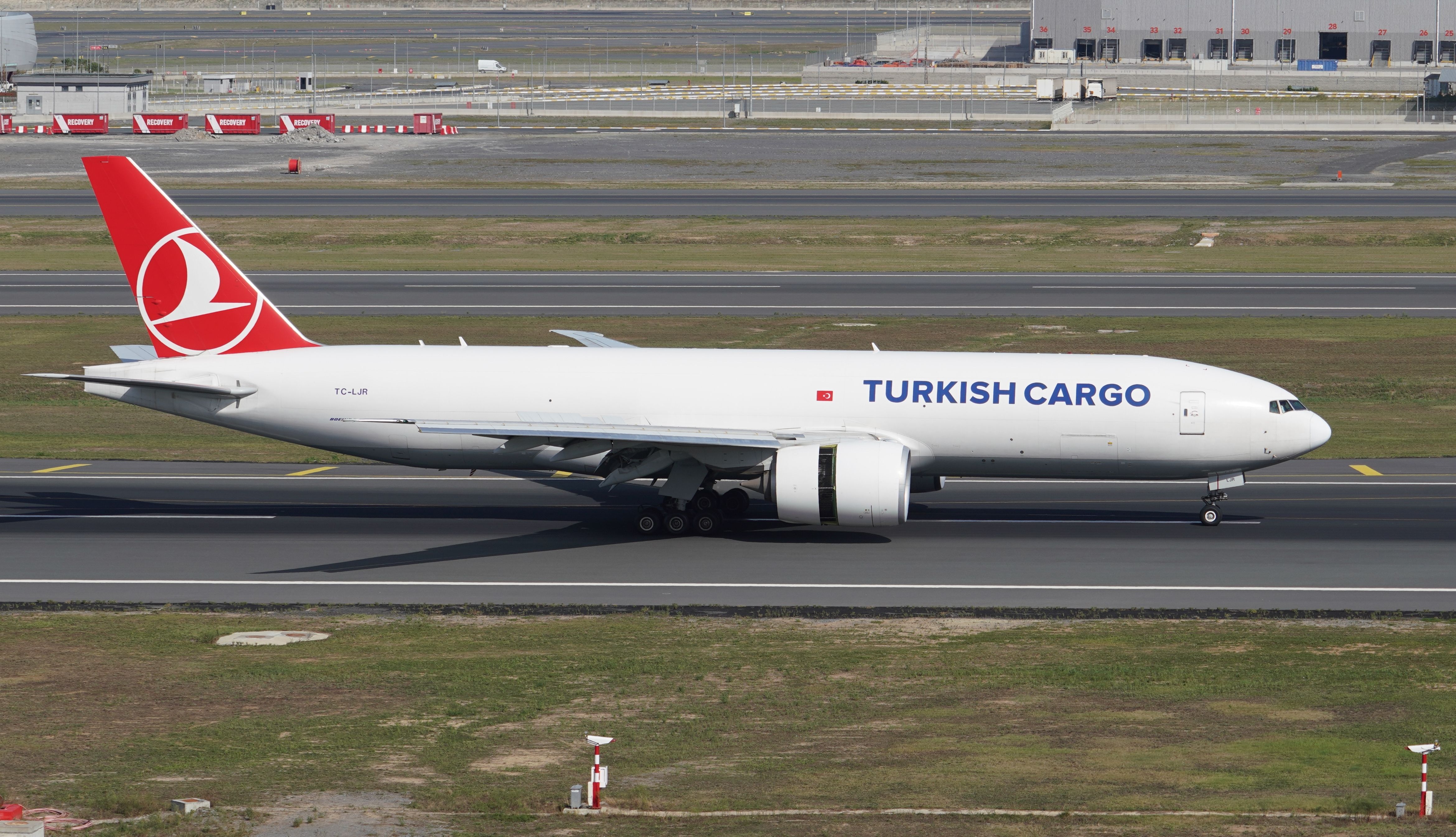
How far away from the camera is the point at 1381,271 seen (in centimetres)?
7569

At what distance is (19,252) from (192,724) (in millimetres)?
68073

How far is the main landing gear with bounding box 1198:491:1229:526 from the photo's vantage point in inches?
1416

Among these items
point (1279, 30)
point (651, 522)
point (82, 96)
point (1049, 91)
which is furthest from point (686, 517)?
point (1279, 30)

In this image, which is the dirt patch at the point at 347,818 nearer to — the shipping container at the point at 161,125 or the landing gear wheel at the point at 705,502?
the landing gear wheel at the point at 705,502

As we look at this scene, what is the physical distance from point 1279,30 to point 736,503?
580 ft

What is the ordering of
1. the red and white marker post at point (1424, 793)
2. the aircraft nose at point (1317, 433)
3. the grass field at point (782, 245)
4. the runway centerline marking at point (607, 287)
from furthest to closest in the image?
the grass field at point (782, 245)
the runway centerline marking at point (607, 287)
the aircraft nose at point (1317, 433)
the red and white marker post at point (1424, 793)

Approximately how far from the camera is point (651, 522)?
117 ft

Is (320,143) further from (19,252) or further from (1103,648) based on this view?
(1103,648)

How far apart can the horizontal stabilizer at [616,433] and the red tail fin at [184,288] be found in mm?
4390

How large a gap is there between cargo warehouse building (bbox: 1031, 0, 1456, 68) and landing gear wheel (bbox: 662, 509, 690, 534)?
172 m

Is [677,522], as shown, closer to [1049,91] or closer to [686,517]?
[686,517]

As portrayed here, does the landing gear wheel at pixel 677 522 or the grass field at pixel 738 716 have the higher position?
the landing gear wheel at pixel 677 522

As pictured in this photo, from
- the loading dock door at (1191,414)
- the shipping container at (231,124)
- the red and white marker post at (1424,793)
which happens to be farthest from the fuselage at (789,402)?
the shipping container at (231,124)

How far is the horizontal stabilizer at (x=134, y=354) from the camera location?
37.6m
